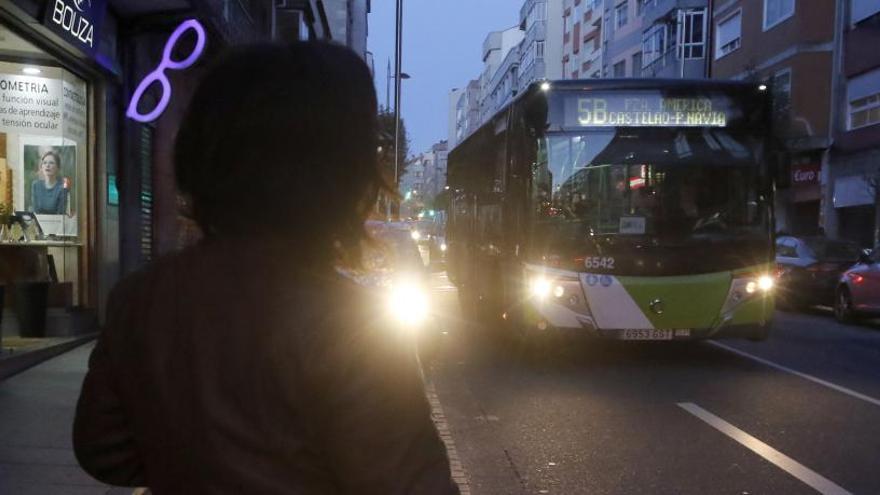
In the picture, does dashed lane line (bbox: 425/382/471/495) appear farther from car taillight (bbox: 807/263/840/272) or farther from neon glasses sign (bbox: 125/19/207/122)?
car taillight (bbox: 807/263/840/272)

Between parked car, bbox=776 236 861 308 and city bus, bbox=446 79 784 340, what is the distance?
23.0 feet

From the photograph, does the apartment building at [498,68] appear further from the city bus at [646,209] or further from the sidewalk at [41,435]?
the sidewalk at [41,435]

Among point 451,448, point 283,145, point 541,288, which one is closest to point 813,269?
→ point 541,288

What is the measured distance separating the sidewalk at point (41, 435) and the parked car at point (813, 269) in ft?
43.3

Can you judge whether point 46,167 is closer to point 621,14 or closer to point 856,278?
point 856,278

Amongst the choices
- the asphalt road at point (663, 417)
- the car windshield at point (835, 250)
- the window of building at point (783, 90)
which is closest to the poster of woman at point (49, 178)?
the asphalt road at point (663, 417)

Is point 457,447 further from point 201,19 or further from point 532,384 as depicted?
point 201,19

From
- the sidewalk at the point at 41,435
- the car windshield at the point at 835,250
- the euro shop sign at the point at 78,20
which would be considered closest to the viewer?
the sidewalk at the point at 41,435

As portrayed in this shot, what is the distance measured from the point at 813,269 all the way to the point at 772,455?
11035mm

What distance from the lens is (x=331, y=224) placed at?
1.30 metres

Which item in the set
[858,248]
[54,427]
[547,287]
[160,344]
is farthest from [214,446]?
[858,248]

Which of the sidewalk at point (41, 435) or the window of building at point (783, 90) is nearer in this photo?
the sidewalk at point (41, 435)

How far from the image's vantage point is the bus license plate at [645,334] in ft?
27.7

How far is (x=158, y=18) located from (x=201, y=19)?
56cm
